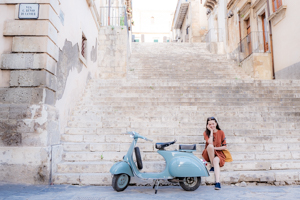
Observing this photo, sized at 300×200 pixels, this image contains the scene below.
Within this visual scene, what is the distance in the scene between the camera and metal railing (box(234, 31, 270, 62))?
39.6ft

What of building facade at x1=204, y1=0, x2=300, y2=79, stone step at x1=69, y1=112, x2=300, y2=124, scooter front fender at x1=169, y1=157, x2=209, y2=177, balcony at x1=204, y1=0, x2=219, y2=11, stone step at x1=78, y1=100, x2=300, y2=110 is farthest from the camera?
balcony at x1=204, y1=0, x2=219, y2=11

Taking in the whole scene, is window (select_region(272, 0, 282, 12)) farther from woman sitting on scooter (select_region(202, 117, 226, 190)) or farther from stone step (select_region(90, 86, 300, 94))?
woman sitting on scooter (select_region(202, 117, 226, 190))

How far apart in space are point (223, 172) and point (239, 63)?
974 centimetres

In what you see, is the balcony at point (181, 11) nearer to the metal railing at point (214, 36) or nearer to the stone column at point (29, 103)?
the metal railing at point (214, 36)

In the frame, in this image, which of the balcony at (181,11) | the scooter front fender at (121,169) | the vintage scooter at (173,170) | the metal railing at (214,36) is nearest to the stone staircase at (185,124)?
the vintage scooter at (173,170)

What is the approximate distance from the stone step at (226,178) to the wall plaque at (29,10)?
289cm

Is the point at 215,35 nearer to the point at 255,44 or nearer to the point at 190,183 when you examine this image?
the point at 255,44

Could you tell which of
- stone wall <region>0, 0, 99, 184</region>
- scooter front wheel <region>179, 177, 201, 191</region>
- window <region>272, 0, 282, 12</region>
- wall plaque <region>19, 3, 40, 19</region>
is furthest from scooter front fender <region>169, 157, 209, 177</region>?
window <region>272, 0, 282, 12</region>

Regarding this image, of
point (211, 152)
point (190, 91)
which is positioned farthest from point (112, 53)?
point (211, 152)

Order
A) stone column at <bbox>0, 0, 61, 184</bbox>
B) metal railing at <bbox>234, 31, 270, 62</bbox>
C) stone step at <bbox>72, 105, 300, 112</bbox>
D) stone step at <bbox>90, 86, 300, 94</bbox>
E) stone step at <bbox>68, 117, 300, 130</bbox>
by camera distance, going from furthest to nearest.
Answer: metal railing at <bbox>234, 31, 270, 62</bbox> < stone step at <bbox>90, 86, 300, 94</bbox> < stone step at <bbox>72, 105, 300, 112</bbox> < stone step at <bbox>68, 117, 300, 130</bbox> < stone column at <bbox>0, 0, 61, 184</bbox>

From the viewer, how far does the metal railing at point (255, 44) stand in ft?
39.6

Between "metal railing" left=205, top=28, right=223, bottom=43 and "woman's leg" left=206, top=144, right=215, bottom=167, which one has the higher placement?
"metal railing" left=205, top=28, right=223, bottom=43

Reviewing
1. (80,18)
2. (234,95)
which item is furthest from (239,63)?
(80,18)

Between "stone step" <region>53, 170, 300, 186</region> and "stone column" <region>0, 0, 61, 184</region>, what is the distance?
0.32 metres
